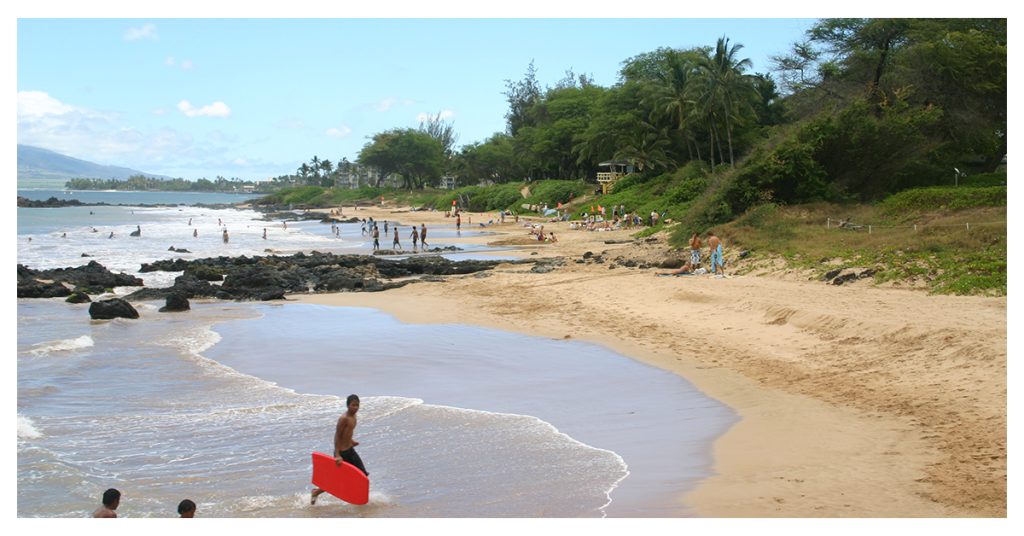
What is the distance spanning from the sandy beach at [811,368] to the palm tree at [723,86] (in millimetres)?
27038

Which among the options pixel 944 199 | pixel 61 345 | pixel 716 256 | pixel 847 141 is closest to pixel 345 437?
pixel 61 345

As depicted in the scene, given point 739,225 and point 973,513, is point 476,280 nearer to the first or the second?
point 739,225

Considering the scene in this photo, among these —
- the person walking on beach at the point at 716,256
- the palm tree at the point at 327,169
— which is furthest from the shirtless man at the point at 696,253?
the palm tree at the point at 327,169

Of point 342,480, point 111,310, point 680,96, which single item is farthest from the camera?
point 680,96

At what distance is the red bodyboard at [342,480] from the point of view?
824 centimetres

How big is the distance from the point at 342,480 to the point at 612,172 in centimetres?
6285

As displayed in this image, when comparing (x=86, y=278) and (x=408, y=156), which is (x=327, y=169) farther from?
(x=86, y=278)

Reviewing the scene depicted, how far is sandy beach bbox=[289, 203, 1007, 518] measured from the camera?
7801 millimetres

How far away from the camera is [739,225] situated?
2747 centimetres

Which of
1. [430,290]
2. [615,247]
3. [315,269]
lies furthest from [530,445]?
[615,247]

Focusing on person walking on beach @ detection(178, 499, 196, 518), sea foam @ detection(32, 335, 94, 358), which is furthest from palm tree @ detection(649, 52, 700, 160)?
person walking on beach @ detection(178, 499, 196, 518)

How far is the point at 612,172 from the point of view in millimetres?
69625

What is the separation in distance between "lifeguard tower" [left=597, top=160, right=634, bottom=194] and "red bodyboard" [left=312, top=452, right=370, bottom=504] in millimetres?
57141
